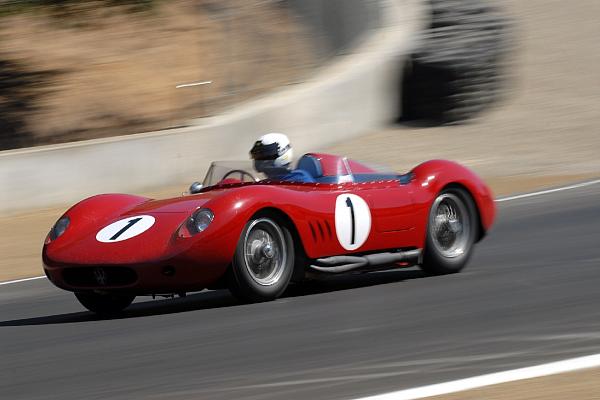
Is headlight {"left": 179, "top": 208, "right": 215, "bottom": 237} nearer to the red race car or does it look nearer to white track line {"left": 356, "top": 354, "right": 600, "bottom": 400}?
the red race car

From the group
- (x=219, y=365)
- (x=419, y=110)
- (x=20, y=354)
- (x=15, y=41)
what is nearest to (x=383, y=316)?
(x=219, y=365)

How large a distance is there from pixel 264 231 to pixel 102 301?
4.01ft

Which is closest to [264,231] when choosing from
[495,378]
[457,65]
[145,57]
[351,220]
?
[351,220]

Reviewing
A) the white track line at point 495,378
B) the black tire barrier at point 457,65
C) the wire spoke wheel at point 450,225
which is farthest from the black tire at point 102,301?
the black tire barrier at point 457,65

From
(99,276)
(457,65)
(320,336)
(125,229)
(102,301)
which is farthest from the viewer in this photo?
(457,65)

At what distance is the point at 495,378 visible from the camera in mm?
5305

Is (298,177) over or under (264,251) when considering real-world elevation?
over

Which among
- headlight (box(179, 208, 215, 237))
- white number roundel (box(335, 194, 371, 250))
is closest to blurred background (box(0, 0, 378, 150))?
white number roundel (box(335, 194, 371, 250))

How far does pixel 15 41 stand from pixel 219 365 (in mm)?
14098

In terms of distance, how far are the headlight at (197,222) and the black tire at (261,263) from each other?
0.75 ft

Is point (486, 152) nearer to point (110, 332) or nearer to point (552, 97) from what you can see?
point (552, 97)

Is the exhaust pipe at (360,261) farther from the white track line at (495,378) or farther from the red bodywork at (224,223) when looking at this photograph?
the white track line at (495,378)

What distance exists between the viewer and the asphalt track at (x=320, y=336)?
18.2ft

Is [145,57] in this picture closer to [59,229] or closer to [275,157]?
[275,157]
